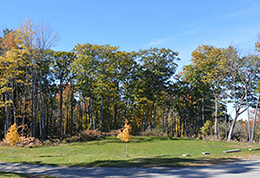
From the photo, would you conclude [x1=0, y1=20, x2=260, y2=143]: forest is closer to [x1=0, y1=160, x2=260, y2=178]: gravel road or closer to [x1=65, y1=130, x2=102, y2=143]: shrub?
[x1=65, y1=130, x2=102, y2=143]: shrub

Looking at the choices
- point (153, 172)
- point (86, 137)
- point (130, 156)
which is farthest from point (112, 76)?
point (153, 172)

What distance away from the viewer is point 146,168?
10.8 metres

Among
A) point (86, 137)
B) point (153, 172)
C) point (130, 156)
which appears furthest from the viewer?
point (86, 137)

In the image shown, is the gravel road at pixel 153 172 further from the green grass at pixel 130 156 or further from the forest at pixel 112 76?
the forest at pixel 112 76

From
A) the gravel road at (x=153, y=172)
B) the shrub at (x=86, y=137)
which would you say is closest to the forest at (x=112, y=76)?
the shrub at (x=86, y=137)

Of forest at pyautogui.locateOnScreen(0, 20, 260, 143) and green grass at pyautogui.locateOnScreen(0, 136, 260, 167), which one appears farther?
forest at pyautogui.locateOnScreen(0, 20, 260, 143)

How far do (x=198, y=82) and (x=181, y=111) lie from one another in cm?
851

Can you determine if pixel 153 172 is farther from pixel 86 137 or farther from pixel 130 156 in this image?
pixel 86 137

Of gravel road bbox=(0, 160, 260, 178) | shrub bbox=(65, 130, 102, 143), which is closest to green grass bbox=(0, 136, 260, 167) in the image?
gravel road bbox=(0, 160, 260, 178)

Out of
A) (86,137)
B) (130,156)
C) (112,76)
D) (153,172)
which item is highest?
(112,76)

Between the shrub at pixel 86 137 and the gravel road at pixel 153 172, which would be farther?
the shrub at pixel 86 137

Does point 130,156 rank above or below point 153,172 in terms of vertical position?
below

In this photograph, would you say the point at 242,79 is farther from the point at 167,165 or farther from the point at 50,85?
the point at 50,85

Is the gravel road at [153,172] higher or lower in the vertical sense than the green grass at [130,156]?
higher
